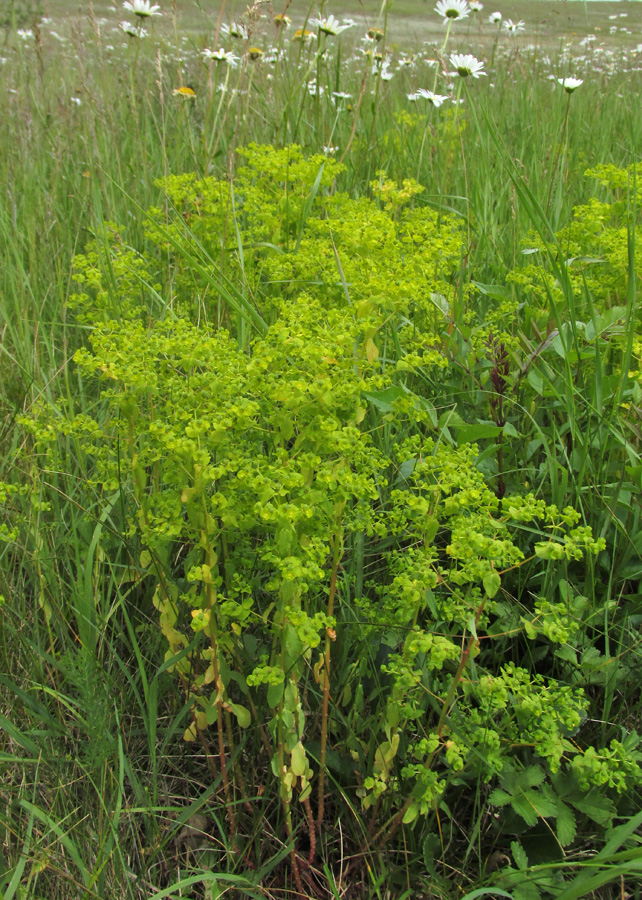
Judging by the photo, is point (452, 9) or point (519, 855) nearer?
point (519, 855)

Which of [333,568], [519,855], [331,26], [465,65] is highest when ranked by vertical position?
[331,26]

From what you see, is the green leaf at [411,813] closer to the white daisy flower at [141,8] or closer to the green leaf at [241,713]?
the green leaf at [241,713]

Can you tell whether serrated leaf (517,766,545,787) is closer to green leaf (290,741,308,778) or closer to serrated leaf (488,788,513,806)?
serrated leaf (488,788,513,806)

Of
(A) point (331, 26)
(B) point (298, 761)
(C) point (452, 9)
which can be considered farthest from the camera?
(C) point (452, 9)

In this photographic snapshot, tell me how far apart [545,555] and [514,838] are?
63cm

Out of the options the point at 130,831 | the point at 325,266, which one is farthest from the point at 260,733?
the point at 325,266

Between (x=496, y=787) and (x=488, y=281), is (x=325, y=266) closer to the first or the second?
(x=488, y=281)

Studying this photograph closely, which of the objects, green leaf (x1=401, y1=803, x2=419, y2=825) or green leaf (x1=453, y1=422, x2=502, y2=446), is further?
green leaf (x1=453, y1=422, x2=502, y2=446)

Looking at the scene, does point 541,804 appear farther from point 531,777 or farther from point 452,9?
point 452,9

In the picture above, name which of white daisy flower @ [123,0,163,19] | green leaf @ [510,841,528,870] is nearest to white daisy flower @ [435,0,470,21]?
white daisy flower @ [123,0,163,19]

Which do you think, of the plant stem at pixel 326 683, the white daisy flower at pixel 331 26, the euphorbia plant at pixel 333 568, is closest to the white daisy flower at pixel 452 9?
the white daisy flower at pixel 331 26

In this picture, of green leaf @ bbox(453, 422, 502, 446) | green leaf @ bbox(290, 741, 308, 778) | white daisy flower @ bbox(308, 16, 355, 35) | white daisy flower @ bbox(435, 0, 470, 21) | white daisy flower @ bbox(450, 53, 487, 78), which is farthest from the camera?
white daisy flower @ bbox(435, 0, 470, 21)

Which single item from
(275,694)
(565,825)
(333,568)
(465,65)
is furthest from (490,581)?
(465,65)

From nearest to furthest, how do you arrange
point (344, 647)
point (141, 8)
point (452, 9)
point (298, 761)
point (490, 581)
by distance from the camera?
point (490, 581) → point (298, 761) → point (344, 647) → point (141, 8) → point (452, 9)
